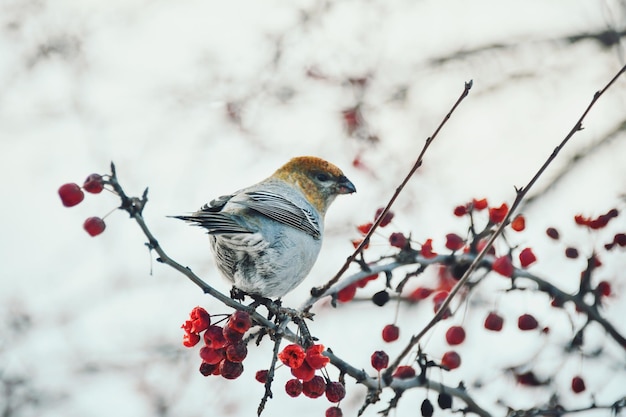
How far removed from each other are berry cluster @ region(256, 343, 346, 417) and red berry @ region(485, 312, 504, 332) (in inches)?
39.7

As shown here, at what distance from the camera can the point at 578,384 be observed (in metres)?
3.20

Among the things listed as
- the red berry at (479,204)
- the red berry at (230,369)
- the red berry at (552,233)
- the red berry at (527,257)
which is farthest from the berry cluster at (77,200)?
the red berry at (552,233)

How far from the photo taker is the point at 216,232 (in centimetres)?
298

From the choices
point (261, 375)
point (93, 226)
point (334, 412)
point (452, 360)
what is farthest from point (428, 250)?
point (93, 226)

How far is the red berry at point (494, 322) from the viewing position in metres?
3.21

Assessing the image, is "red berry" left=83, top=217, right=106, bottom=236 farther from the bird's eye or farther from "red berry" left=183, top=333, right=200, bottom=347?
the bird's eye

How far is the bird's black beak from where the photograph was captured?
4.48 meters

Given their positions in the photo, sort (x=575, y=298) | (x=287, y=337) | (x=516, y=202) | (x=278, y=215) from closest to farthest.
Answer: (x=516, y=202) < (x=287, y=337) < (x=575, y=298) < (x=278, y=215)

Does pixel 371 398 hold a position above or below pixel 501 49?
below

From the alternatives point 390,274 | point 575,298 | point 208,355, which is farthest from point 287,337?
point 575,298

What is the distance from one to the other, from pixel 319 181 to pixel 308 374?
2299 mm

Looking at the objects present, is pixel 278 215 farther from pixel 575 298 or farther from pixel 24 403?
pixel 24 403

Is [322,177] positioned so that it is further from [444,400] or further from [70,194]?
[70,194]

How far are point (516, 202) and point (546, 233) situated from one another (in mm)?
1342
